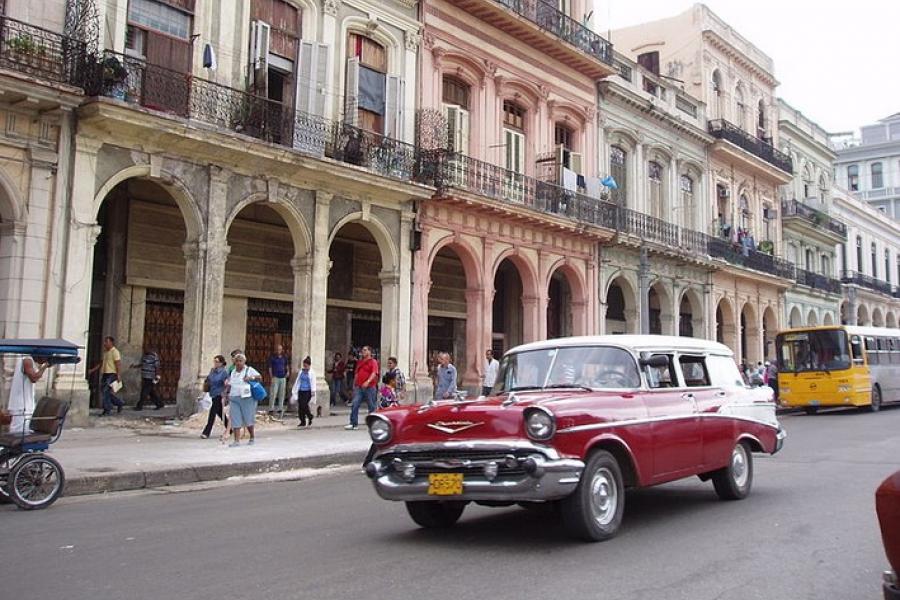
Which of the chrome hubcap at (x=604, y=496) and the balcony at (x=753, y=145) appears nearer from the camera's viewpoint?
the chrome hubcap at (x=604, y=496)

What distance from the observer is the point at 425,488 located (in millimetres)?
6375

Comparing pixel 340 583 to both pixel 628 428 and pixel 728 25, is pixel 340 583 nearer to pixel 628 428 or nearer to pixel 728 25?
pixel 628 428

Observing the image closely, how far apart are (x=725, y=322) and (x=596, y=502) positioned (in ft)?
102

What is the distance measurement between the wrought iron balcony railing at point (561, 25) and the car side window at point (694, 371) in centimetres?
1708

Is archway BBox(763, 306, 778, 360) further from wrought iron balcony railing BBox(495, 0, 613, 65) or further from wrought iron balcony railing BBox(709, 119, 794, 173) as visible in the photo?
wrought iron balcony railing BBox(495, 0, 613, 65)

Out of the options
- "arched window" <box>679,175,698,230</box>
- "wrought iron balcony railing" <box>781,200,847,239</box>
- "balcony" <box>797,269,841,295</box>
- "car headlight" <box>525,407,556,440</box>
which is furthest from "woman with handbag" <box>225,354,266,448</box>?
"balcony" <box>797,269,841,295</box>

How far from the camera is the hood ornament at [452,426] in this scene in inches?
249

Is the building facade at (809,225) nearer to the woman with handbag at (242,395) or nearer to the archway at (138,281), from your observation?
the archway at (138,281)

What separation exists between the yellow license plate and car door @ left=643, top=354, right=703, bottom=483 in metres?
1.85

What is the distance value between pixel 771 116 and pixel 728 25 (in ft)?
19.7

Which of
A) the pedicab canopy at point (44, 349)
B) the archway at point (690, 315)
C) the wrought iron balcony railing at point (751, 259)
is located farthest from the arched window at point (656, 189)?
the pedicab canopy at point (44, 349)

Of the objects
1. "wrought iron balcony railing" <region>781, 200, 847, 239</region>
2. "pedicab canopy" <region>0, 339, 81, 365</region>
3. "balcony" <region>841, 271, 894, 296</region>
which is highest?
"wrought iron balcony railing" <region>781, 200, 847, 239</region>

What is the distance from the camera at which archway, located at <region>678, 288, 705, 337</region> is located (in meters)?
32.7

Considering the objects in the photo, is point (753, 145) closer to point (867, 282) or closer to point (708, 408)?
point (867, 282)
